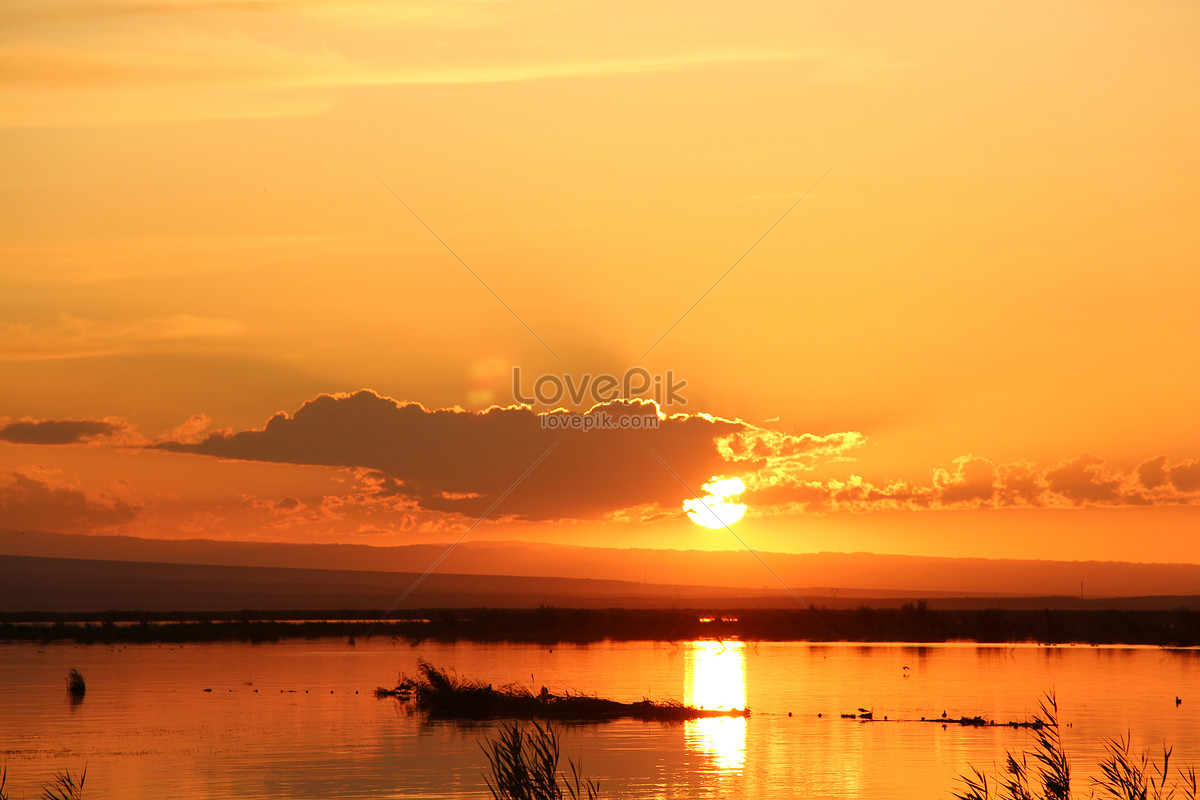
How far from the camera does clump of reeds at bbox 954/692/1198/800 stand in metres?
20.7

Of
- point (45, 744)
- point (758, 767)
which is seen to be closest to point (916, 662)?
point (758, 767)

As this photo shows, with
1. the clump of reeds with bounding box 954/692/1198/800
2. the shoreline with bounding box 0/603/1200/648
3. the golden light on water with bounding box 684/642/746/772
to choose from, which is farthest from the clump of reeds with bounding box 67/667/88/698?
the shoreline with bounding box 0/603/1200/648

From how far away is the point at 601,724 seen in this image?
138 feet

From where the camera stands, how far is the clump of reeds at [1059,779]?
20.7 metres

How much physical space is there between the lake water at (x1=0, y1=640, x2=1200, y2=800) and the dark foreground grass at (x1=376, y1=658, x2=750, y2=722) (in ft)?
2.69

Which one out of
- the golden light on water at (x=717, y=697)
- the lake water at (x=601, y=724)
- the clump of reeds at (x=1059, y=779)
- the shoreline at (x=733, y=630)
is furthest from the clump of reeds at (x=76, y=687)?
the shoreline at (x=733, y=630)

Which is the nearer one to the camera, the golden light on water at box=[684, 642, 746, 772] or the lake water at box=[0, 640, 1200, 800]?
the lake water at box=[0, 640, 1200, 800]

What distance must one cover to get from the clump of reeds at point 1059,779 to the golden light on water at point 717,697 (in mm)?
7018

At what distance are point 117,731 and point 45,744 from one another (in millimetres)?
3388

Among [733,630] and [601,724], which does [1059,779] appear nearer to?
[601,724]

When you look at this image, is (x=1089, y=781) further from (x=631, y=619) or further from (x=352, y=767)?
(x=631, y=619)

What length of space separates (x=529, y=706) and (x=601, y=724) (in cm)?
255

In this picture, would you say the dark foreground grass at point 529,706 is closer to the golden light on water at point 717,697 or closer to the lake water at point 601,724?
the lake water at point 601,724

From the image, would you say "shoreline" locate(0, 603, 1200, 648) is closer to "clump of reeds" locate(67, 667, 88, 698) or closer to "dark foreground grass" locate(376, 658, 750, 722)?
"clump of reeds" locate(67, 667, 88, 698)
